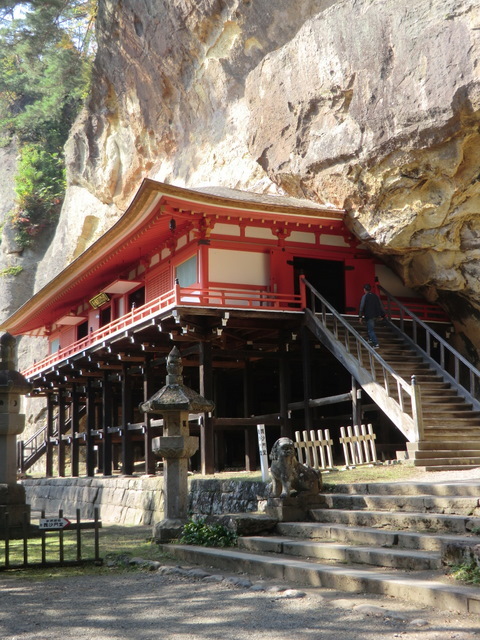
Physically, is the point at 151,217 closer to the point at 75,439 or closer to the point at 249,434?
the point at 249,434

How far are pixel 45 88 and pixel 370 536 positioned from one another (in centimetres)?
3718

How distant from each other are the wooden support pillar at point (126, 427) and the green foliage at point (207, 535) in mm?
9190

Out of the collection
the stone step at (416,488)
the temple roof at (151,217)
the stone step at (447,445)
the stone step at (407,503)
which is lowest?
the stone step at (407,503)

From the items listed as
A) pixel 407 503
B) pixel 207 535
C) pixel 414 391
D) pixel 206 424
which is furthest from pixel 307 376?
pixel 407 503

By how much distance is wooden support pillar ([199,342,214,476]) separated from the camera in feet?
51.2

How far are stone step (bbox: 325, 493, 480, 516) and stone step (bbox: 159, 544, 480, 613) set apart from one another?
1.59 metres

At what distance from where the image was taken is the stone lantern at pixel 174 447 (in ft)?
33.6

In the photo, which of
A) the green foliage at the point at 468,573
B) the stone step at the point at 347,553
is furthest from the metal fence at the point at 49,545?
the green foliage at the point at 468,573

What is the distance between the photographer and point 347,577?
6.30 meters

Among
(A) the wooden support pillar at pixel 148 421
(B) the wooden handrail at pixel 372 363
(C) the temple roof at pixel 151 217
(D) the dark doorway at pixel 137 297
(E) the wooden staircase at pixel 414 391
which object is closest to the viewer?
(E) the wooden staircase at pixel 414 391

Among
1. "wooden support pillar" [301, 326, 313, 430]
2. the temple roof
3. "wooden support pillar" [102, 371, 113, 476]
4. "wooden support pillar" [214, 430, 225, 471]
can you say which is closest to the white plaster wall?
the temple roof

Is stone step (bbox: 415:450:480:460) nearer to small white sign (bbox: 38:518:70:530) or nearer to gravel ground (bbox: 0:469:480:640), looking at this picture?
gravel ground (bbox: 0:469:480:640)

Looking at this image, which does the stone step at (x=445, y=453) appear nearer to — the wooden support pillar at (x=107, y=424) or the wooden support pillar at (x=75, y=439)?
the wooden support pillar at (x=107, y=424)

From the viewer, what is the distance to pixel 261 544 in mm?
8453
